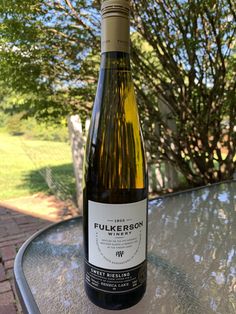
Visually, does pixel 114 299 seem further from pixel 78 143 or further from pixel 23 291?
pixel 78 143

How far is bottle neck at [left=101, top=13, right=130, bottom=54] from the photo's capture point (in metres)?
0.47

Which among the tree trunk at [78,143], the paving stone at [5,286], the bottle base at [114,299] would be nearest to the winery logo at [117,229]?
the bottle base at [114,299]

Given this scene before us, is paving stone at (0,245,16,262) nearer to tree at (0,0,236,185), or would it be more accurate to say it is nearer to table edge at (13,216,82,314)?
tree at (0,0,236,185)

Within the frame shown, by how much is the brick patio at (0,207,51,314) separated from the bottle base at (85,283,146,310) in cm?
79

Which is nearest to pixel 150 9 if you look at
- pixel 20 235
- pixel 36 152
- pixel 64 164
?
pixel 20 235

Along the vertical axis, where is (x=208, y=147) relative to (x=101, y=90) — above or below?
below

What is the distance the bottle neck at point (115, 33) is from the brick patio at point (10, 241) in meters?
1.04

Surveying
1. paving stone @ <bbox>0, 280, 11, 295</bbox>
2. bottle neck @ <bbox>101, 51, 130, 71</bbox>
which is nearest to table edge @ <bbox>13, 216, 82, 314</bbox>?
bottle neck @ <bbox>101, 51, 130, 71</bbox>

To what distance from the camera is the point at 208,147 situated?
259 cm

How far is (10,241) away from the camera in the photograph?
2230 millimetres

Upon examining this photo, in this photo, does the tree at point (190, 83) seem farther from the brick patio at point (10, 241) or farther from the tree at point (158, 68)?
the brick patio at point (10, 241)

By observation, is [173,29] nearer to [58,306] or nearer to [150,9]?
[150,9]

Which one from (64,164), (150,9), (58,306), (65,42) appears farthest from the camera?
(64,164)

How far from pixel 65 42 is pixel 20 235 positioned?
57.2 inches
